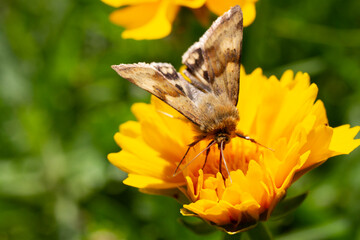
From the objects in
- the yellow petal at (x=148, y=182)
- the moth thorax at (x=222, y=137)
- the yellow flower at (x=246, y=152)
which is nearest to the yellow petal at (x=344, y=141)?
the yellow flower at (x=246, y=152)

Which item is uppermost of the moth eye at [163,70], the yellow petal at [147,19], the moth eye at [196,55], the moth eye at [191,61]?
the yellow petal at [147,19]

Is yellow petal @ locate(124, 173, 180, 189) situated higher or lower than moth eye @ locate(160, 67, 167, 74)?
lower

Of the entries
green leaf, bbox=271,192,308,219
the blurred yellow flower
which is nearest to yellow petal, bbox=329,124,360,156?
green leaf, bbox=271,192,308,219

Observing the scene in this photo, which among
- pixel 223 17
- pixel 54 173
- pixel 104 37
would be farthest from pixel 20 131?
pixel 223 17

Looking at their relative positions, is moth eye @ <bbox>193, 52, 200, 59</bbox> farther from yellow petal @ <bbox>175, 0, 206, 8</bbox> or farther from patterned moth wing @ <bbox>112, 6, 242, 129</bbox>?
yellow petal @ <bbox>175, 0, 206, 8</bbox>

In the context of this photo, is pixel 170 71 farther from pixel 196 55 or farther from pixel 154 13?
pixel 154 13

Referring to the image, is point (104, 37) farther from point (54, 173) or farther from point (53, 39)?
point (54, 173)

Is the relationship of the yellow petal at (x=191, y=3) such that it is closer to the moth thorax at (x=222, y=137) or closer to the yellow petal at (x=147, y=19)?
the yellow petal at (x=147, y=19)
